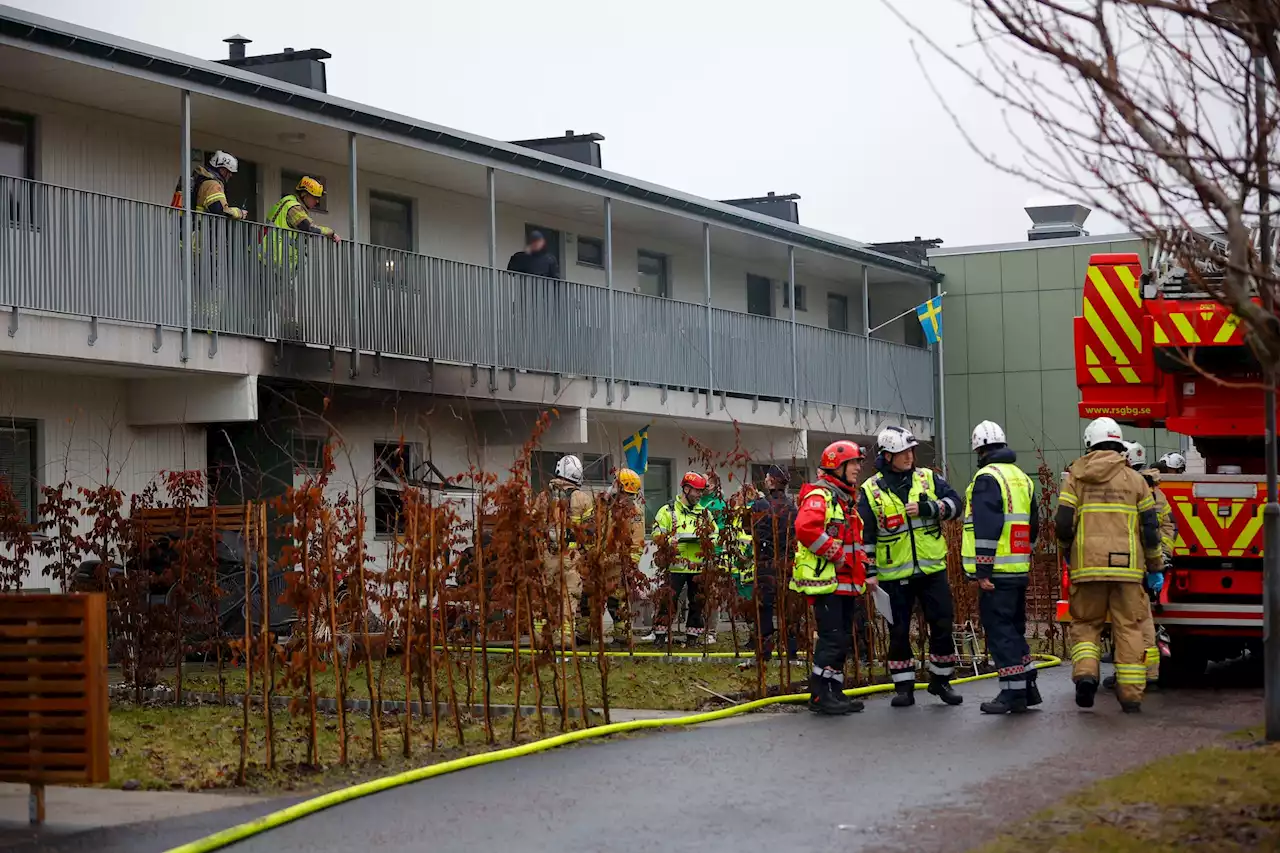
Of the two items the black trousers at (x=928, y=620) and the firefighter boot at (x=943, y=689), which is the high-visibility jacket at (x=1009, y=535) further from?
the firefighter boot at (x=943, y=689)

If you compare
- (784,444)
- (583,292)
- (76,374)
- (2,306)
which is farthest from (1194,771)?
(784,444)

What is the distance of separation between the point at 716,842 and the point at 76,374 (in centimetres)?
1309

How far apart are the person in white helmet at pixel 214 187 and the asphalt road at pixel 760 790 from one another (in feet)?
29.8

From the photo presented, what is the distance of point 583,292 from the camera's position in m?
25.0

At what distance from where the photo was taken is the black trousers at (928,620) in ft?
44.0

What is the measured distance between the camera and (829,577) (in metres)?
13.0

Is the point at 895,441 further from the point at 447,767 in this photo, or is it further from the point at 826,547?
the point at 447,767

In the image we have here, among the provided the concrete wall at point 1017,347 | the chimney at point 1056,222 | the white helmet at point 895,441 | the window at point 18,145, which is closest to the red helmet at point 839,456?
the white helmet at point 895,441

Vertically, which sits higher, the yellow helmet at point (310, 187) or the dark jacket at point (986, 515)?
the yellow helmet at point (310, 187)

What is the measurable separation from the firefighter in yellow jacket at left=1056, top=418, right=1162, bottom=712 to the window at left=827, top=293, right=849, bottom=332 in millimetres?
24529

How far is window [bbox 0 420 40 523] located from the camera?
744 inches

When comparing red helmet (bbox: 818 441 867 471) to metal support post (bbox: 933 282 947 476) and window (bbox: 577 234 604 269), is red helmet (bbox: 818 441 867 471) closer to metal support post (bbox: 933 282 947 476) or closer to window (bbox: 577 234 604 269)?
window (bbox: 577 234 604 269)

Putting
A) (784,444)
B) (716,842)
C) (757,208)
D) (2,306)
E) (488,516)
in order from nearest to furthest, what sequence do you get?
(716,842) → (488,516) → (2,306) → (784,444) → (757,208)

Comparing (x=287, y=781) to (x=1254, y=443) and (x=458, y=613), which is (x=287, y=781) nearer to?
(x=458, y=613)
